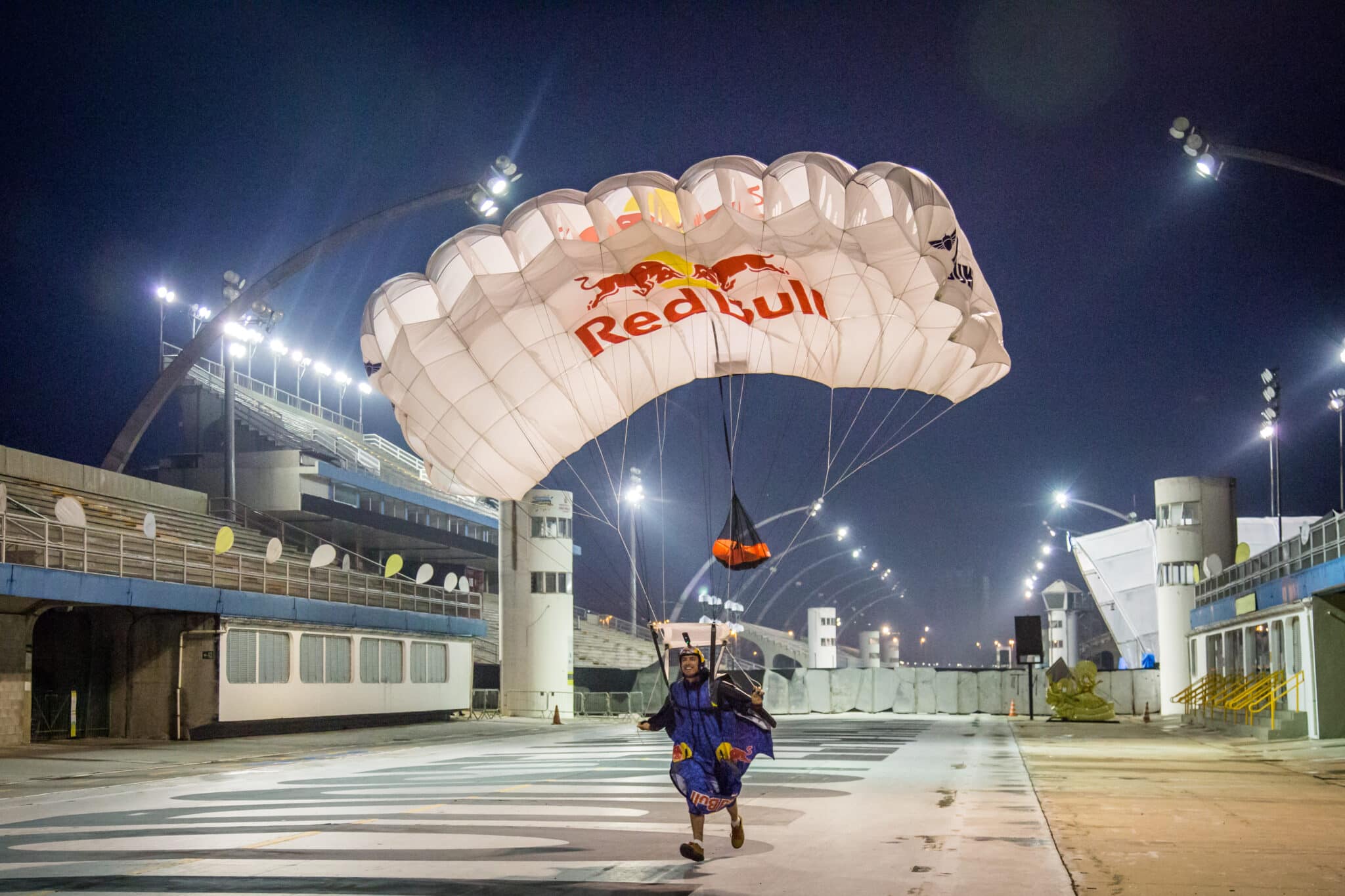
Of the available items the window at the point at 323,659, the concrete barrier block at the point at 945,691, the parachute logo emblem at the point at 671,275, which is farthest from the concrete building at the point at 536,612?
the parachute logo emblem at the point at 671,275

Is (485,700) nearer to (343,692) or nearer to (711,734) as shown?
(343,692)

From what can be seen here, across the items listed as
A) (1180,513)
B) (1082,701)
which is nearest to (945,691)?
(1082,701)

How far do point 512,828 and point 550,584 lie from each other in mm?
34452

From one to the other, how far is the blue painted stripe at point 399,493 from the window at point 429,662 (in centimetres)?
1069

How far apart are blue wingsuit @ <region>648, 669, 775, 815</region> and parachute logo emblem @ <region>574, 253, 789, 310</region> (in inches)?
242

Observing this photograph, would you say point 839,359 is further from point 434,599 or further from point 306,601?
point 434,599

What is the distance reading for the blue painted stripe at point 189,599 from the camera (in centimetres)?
2345

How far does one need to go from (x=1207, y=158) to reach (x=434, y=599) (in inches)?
1225

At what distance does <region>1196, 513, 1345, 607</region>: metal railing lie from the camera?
1024 inches

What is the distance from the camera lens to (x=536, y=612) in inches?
1799

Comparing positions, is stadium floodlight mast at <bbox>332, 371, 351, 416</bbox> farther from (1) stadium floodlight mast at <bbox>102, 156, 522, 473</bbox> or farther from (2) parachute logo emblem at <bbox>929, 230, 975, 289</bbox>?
(2) parachute logo emblem at <bbox>929, 230, 975, 289</bbox>

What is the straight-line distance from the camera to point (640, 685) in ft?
170

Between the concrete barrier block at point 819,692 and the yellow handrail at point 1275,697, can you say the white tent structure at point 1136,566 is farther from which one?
the yellow handrail at point 1275,697

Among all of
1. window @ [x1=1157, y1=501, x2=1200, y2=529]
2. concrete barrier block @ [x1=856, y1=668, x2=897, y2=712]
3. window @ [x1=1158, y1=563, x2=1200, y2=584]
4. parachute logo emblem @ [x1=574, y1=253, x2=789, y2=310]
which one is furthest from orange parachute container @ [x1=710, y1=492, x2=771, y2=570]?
concrete barrier block @ [x1=856, y1=668, x2=897, y2=712]
